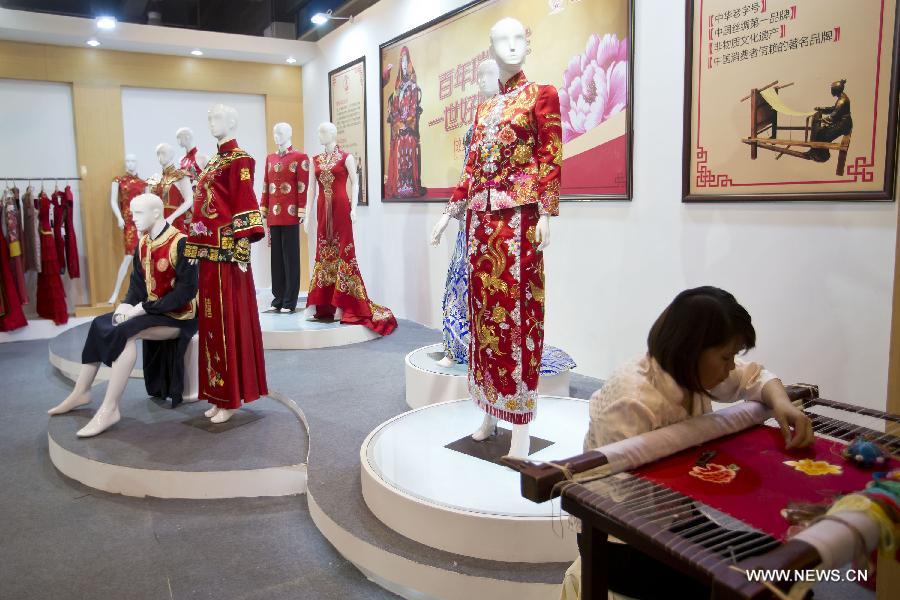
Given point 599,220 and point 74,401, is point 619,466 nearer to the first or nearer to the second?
point 599,220

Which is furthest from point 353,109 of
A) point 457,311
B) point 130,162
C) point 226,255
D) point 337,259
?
point 226,255

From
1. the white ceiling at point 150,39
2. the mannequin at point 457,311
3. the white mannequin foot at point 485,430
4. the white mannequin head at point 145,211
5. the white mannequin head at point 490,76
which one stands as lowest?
the white mannequin foot at point 485,430

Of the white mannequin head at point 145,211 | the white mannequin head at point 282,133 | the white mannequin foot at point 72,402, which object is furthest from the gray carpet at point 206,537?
the white mannequin head at point 282,133

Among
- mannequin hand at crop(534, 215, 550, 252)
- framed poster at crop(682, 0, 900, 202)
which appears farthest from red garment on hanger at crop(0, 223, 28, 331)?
framed poster at crop(682, 0, 900, 202)

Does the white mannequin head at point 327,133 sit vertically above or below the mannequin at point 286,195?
above

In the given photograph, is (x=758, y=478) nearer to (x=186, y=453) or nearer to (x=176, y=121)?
(x=186, y=453)

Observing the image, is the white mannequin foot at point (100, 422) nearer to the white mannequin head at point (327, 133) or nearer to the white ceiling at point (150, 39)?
the white mannequin head at point (327, 133)

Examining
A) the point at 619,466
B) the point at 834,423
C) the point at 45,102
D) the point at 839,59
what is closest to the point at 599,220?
the point at 839,59

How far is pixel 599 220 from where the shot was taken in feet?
13.8

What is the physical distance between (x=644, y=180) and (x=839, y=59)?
1.18 m

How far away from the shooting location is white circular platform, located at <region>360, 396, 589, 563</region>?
230 cm

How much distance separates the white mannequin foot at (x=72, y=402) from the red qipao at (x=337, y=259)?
7.17 feet

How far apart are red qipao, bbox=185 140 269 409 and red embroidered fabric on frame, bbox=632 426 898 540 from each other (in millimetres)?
2636

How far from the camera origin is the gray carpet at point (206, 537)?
2.41 meters
